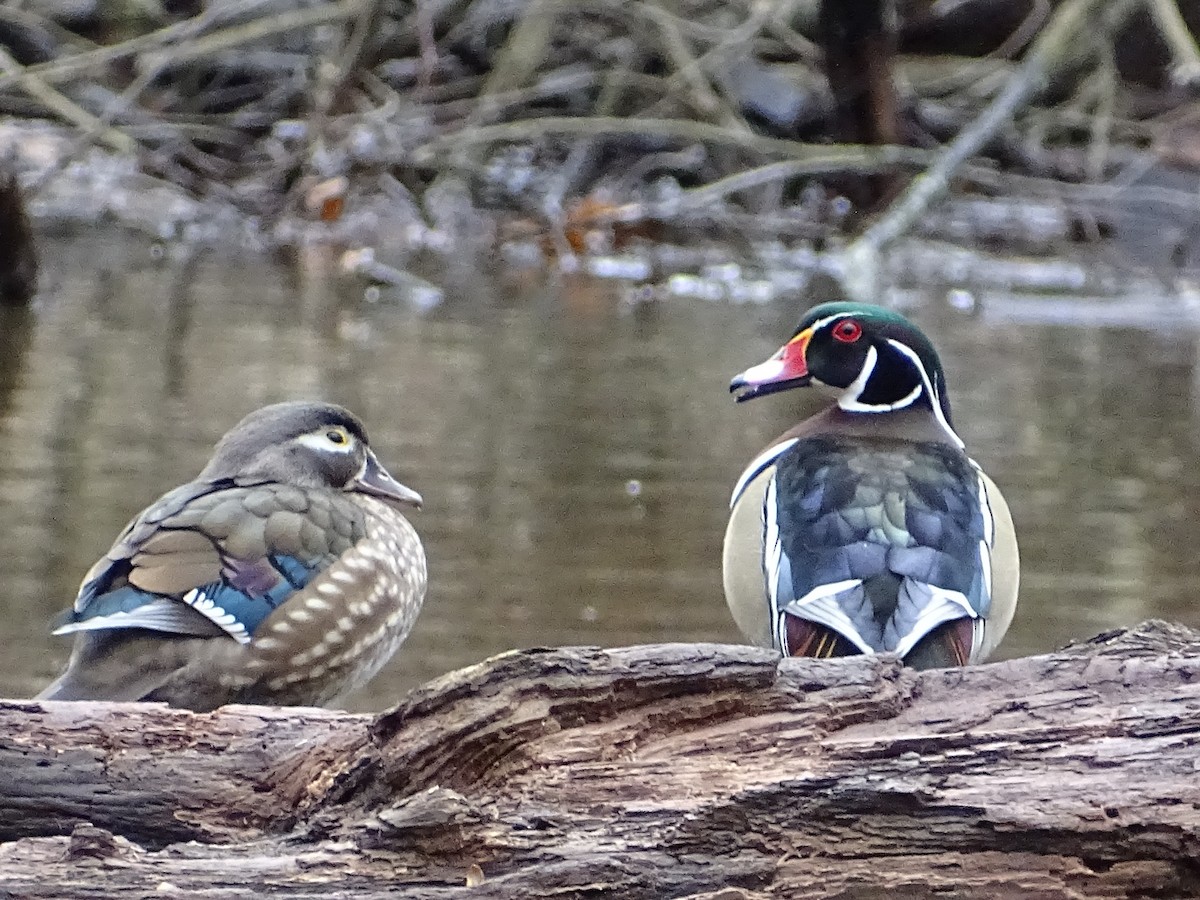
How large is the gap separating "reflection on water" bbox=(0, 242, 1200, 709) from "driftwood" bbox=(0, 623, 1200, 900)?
103 cm

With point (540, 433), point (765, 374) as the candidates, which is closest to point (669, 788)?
point (765, 374)

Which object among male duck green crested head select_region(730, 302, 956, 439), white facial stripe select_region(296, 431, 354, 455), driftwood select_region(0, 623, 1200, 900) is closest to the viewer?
driftwood select_region(0, 623, 1200, 900)

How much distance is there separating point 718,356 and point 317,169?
3.05 m

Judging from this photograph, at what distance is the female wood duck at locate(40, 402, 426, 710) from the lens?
2541mm

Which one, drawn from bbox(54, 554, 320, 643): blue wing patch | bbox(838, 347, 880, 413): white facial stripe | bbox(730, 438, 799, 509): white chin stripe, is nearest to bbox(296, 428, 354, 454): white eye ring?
bbox(54, 554, 320, 643): blue wing patch

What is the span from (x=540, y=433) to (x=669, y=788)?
3239 mm

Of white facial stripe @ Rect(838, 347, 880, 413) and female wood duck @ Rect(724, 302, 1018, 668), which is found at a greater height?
white facial stripe @ Rect(838, 347, 880, 413)

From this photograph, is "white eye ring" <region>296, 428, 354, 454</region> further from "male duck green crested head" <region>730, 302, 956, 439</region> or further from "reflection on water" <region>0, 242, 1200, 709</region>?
"male duck green crested head" <region>730, 302, 956, 439</region>

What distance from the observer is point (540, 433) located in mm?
4992

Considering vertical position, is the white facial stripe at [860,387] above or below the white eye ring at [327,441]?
above

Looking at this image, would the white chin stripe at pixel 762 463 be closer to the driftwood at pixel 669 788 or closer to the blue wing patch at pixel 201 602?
the blue wing patch at pixel 201 602

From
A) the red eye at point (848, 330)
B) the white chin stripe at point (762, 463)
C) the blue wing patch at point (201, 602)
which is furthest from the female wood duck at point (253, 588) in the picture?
the red eye at point (848, 330)

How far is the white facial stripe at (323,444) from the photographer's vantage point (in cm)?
306

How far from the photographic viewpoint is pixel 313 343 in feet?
20.1
